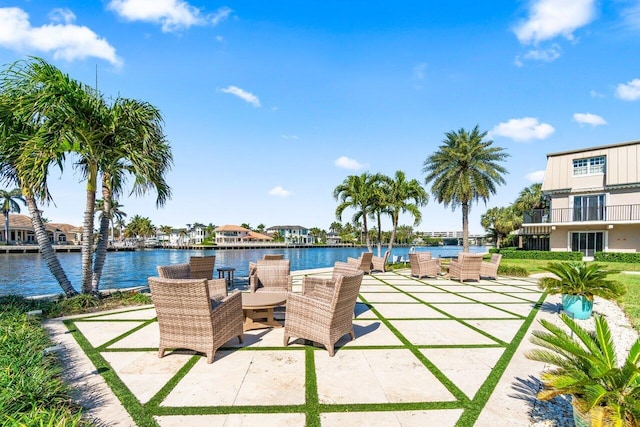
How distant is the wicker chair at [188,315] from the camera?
11.4 ft

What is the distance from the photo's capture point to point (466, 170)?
20906mm

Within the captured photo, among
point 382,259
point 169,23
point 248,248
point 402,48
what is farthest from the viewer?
point 248,248

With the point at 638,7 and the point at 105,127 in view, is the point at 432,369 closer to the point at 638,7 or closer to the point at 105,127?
the point at 105,127

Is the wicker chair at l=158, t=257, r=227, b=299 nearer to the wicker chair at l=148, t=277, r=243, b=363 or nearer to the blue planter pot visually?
the wicker chair at l=148, t=277, r=243, b=363

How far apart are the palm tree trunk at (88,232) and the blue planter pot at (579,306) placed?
9531 millimetres

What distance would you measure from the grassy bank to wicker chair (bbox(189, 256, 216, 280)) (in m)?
2.93

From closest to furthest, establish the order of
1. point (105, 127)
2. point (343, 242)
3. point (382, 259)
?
point (105, 127), point (382, 259), point (343, 242)

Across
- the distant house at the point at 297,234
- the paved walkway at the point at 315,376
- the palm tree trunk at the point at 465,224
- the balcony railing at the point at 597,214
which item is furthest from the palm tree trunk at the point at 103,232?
the distant house at the point at 297,234

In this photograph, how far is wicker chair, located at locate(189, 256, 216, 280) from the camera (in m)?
7.43

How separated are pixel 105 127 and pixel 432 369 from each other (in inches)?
280

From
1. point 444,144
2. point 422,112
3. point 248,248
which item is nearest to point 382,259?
point 422,112

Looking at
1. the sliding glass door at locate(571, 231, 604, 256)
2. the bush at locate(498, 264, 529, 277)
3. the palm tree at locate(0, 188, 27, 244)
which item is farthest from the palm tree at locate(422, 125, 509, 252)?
the palm tree at locate(0, 188, 27, 244)

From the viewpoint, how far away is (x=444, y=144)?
22031mm

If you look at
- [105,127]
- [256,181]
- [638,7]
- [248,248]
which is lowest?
[248,248]
